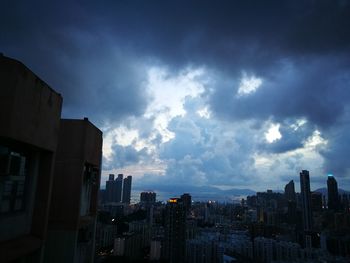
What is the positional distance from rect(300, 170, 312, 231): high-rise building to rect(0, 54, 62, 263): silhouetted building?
75.5 meters

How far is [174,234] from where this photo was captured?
145ft

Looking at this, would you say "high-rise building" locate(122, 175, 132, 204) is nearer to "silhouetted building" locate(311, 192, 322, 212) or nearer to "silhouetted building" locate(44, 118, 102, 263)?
"silhouetted building" locate(311, 192, 322, 212)

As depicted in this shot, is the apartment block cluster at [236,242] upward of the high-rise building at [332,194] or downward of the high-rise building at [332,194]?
downward

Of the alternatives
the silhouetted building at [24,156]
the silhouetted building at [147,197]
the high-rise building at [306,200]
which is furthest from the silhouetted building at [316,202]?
the silhouetted building at [24,156]

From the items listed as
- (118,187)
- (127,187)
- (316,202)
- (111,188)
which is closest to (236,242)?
(316,202)

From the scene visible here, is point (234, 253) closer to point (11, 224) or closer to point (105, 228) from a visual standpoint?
point (105, 228)

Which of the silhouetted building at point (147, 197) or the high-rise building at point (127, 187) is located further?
the high-rise building at point (127, 187)

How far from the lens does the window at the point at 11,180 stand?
13.4ft

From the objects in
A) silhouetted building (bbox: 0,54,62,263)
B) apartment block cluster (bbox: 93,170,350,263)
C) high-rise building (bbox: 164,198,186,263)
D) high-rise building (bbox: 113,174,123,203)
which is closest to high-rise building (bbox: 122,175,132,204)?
high-rise building (bbox: 113,174,123,203)

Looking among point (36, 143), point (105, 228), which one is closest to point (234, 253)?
point (105, 228)

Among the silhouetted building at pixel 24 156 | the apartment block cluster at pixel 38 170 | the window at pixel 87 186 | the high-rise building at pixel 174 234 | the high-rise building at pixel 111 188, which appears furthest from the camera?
the high-rise building at pixel 111 188

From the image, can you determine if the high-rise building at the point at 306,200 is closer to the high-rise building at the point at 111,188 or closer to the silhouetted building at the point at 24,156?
the silhouetted building at the point at 24,156

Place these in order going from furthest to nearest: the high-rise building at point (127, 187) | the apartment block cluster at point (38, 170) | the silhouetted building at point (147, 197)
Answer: the high-rise building at point (127, 187) < the silhouetted building at point (147, 197) < the apartment block cluster at point (38, 170)

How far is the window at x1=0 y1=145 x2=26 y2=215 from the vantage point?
4.08 metres
